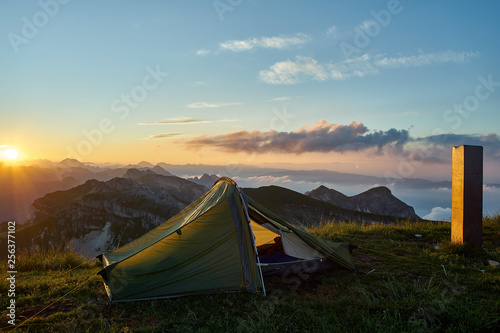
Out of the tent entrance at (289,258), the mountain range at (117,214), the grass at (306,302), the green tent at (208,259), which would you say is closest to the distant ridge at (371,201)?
Answer: the mountain range at (117,214)

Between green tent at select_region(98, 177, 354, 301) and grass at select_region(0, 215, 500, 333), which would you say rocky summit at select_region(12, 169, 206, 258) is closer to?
grass at select_region(0, 215, 500, 333)

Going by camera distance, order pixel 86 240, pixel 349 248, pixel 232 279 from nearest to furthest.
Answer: pixel 232 279, pixel 349 248, pixel 86 240

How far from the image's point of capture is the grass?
172 inches

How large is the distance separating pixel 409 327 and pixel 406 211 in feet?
602

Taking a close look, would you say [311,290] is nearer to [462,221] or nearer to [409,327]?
[409,327]

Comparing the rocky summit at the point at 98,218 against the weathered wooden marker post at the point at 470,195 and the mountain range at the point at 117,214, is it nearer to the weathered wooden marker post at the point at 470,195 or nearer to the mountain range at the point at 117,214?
the mountain range at the point at 117,214

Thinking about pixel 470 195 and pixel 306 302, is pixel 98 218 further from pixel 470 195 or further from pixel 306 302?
pixel 306 302

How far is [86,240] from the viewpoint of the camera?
93812mm

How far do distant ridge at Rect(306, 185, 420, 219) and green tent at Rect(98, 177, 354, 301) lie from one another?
156163 mm

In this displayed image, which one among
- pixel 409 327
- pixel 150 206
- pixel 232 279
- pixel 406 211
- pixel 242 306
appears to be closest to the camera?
pixel 409 327

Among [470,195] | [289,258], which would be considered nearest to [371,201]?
[470,195]

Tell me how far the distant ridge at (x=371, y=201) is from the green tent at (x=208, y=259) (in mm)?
156163

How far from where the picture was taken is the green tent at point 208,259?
19.2 ft

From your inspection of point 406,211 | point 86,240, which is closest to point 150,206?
point 86,240
